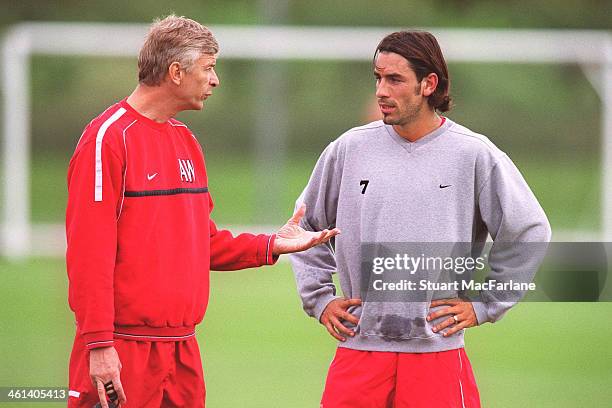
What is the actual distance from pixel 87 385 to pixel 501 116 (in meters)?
21.4

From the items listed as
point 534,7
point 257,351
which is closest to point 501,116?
A: point 534,7

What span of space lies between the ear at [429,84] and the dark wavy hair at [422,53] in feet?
0.03

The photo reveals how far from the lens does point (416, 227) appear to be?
11.5 feet

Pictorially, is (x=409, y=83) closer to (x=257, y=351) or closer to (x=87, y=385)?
(x=87, y=385)

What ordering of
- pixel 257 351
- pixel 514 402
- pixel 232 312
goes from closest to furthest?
pixel 514 402
pixel 257 351
pixel 232 312

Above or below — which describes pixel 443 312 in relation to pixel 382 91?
below

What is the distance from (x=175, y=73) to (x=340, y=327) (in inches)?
38.1

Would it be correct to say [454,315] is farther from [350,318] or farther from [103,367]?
[103,367]

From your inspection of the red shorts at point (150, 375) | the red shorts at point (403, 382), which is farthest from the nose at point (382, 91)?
the red shorts at point (150, 375)

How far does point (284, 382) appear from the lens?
6.86m

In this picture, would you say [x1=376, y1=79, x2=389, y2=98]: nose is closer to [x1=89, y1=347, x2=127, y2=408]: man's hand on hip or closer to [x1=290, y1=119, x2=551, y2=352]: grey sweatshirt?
[x1=290, y1=119, x2=551, y2=352]: grey sweatshirt

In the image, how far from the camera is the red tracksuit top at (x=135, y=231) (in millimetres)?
3215

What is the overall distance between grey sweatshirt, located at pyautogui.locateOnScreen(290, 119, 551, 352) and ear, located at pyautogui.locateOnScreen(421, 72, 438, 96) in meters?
0.12

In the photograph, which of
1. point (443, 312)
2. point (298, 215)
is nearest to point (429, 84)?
point (298, 215)
